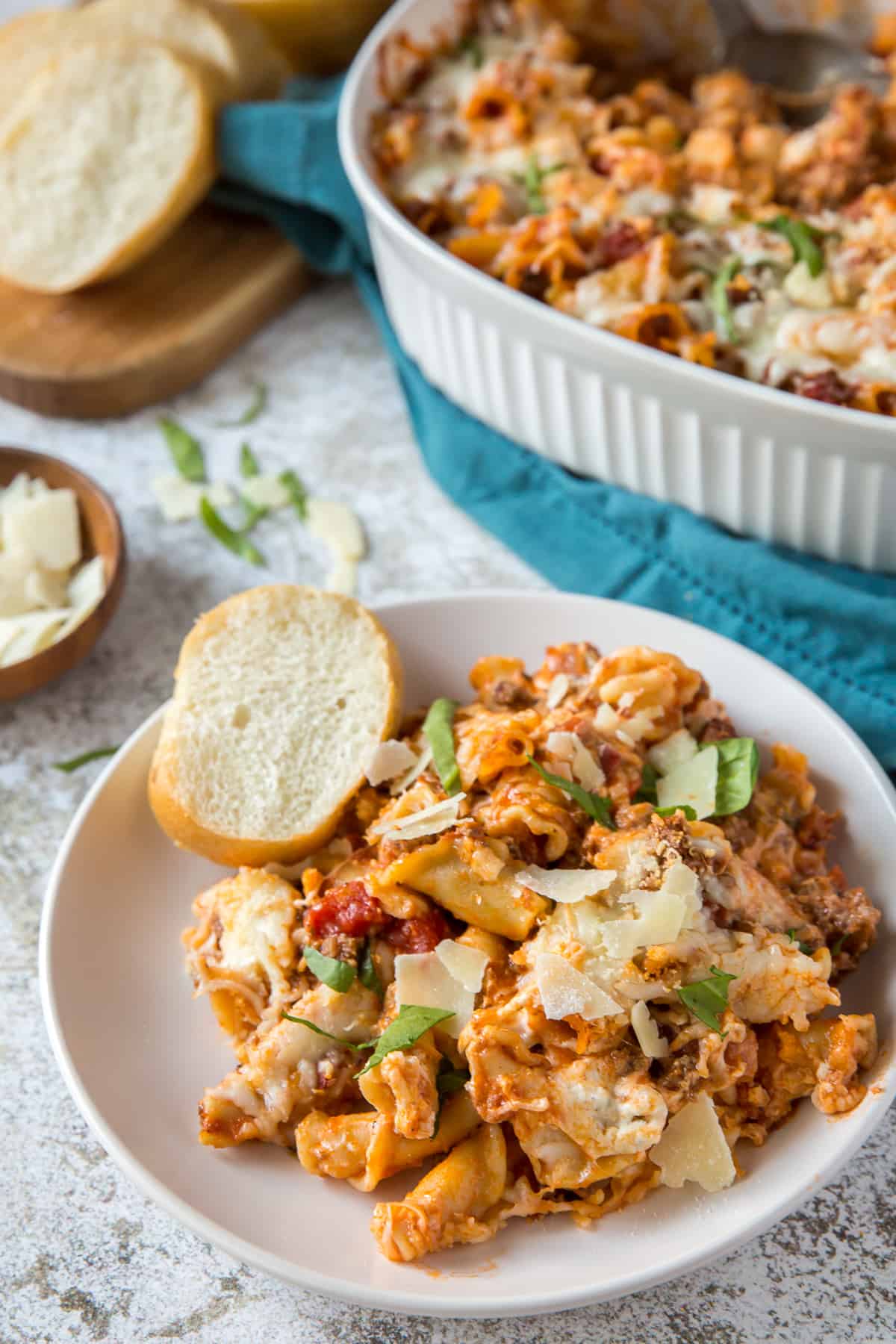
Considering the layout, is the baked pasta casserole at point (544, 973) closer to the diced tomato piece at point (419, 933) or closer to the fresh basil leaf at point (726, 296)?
the diced tomato piece at point (419, 933)

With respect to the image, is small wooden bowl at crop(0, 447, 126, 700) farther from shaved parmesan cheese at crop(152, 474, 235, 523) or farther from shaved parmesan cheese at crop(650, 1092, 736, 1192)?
shaved parmesan cheese at crop(650, 1092, 736, 1192)

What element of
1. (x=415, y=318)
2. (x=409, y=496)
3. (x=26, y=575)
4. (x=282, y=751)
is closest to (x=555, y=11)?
(x=415, y=318)

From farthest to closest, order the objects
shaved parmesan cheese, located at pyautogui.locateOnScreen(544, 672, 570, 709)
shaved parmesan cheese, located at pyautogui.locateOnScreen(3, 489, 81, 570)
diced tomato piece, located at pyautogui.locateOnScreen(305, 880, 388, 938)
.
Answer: shaved parmesan cheese, located at pyautogui.locateOnScreen(3, 489, 81, 570), shaved parmesan cheese, located at pyautogui.locateOnScreen(544, 672, 570, 709), diced tomato piece, located at pyautogui.locateOnScreen(305, 880, 388, 938)

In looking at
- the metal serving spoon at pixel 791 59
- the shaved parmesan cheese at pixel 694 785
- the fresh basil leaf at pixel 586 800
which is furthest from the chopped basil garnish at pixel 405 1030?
the metal serving spoon at pixel 791 59

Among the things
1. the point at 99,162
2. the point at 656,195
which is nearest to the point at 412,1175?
the point at 656,195

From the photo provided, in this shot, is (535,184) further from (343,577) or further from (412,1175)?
(412,1175)

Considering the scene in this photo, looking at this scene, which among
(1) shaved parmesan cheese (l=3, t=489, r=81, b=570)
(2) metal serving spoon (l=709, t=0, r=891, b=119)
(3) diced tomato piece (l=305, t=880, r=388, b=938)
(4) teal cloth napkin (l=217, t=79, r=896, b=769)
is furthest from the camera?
(2) metal serving spoon (l=709, t=0, r=891, b=119)

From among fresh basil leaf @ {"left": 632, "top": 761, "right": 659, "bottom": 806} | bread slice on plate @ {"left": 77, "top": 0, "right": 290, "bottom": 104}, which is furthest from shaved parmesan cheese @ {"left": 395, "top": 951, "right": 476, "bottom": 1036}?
bread slice on plate @ {"left": 77, "top": 0, "right": 290, "bottom": 104}
